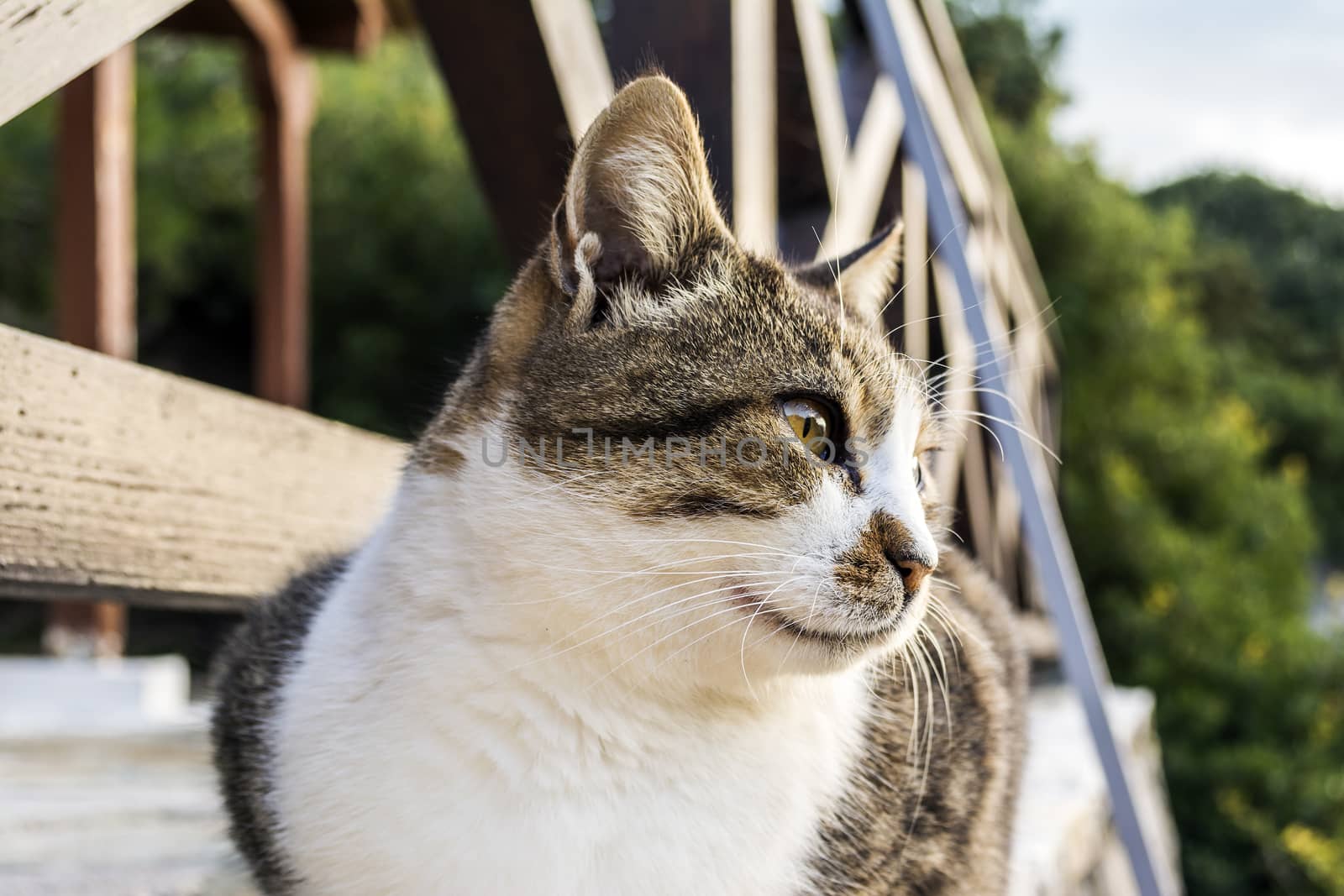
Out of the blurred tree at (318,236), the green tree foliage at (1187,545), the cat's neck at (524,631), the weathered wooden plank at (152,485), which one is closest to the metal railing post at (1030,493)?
the cat's neck at (524,631)

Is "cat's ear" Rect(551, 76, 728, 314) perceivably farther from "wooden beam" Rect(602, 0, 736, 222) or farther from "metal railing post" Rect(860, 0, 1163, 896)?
Result: "metal railing post" Rect(860, 0, 1163, 896)

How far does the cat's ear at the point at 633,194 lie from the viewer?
1069 mm

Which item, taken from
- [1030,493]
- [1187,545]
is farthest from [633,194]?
[1187,545]

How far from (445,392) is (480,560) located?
0.30m

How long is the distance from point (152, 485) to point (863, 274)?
0.96m

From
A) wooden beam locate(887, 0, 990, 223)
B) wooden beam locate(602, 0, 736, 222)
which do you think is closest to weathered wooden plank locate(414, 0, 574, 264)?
wooden beam locate(602, 0, 736, 222)

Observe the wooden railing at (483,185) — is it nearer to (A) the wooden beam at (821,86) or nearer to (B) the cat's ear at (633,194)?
(A) the wooden beam at (821,86)

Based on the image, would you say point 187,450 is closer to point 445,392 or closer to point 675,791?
point 445,392

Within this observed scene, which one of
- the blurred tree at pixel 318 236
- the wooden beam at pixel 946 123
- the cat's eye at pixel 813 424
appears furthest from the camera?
the blurred tree at pixel 318 236

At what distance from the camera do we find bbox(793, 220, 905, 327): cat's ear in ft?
4.68

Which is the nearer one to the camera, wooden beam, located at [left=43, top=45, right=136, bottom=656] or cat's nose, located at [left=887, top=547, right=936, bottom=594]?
cat's nose, located at [left=887, top=547, right=936, bottom=594]

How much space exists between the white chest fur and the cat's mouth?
0.34 ft

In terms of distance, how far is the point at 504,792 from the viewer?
1.01 m

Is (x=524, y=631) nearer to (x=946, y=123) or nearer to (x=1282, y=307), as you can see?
(x=946, y=123)
